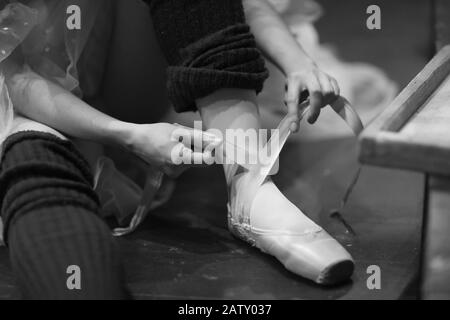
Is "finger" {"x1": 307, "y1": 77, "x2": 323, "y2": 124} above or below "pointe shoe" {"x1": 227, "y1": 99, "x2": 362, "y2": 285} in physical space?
above

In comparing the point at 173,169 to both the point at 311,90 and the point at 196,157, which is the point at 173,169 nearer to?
the point at 196,157

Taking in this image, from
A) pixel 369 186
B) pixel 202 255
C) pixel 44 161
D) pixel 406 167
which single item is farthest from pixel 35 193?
pixel 369 186

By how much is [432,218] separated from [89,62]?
45cm

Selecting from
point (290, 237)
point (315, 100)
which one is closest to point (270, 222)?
point (290, 237)

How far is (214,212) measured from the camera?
0.86 meters

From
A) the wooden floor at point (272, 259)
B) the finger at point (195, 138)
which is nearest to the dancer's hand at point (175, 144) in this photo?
the finger at point (195, 138)

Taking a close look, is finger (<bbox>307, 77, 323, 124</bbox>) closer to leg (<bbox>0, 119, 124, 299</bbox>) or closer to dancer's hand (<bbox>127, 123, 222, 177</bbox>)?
dancer's hand (<bbox>127, 123, 222, 177</bbox>)

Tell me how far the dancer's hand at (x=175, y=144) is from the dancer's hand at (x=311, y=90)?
117mm

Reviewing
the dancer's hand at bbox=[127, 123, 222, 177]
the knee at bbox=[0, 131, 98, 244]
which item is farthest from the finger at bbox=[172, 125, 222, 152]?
the knee at bbox=[0, 131, 98, 244]

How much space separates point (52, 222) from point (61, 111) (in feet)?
0.49

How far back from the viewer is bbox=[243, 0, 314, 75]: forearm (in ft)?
2.71

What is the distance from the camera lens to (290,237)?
69 cm

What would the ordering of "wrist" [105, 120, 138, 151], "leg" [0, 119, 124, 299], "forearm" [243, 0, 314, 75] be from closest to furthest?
"leg" [0, 119, 124, 299], "wrist" [105, 120, 138, 151], "forearm" [243, 0, 314, 75]
